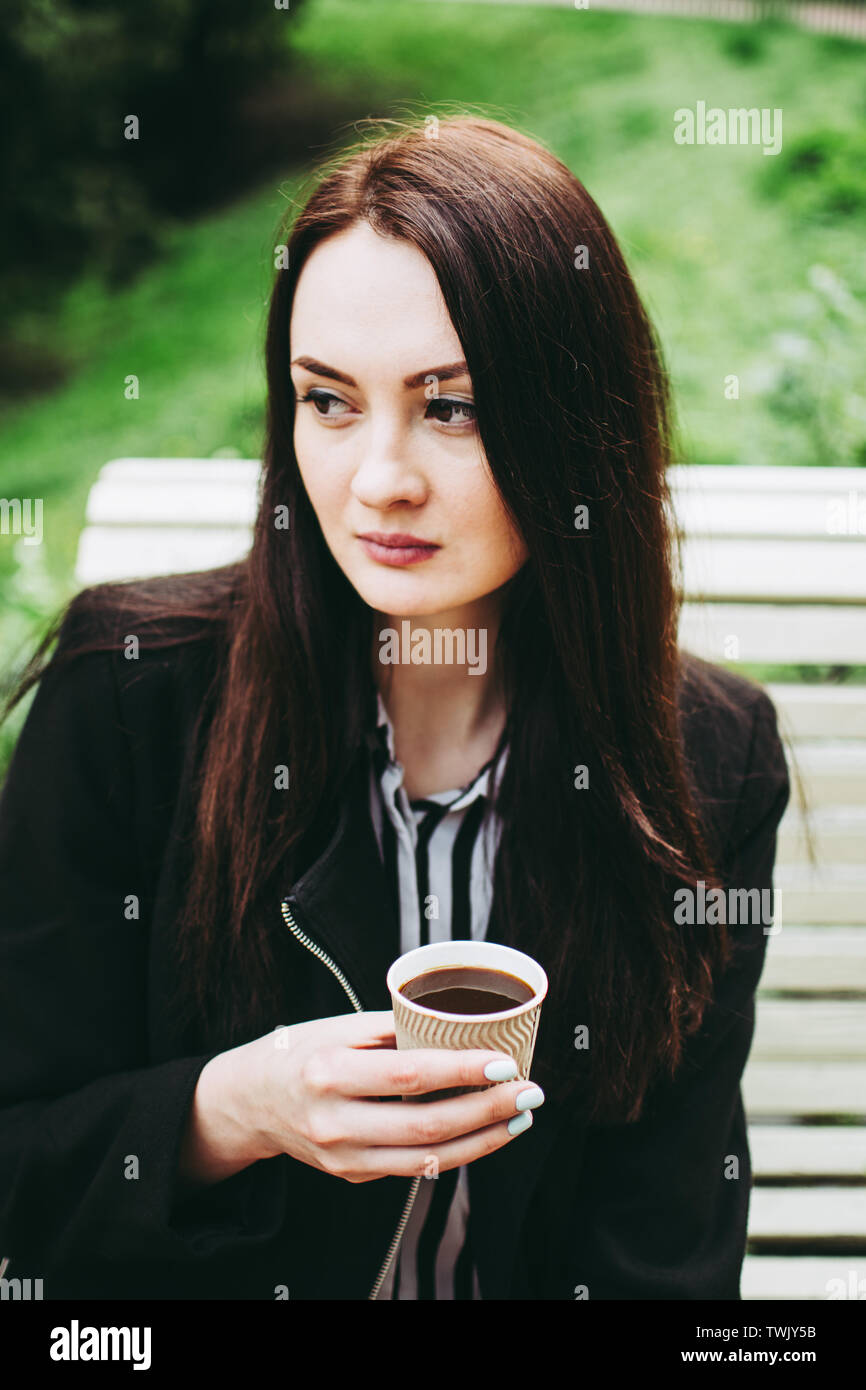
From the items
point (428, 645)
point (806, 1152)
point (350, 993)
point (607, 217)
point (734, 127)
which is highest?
point (734, 127)

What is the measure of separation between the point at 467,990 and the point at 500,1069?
0.11m

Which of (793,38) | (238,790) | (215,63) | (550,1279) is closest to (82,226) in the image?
(215,63)

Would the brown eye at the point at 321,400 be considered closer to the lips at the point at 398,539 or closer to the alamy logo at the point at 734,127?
the lips at the point at 398,539

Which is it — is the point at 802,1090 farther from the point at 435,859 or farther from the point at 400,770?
the point at 400,770

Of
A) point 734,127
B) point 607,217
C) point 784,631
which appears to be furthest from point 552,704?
point 734,127

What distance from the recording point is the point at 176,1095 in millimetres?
1569

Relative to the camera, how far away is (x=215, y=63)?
23.9 ft

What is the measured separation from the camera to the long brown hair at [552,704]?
1.56m

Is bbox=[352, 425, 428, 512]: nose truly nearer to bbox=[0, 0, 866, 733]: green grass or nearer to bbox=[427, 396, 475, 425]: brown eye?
bbox=[427, 396, 475, 425]: brown eye

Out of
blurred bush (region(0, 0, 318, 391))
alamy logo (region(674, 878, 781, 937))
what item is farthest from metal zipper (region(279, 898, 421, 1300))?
blurred bush (region(0, 0, 318, 391))

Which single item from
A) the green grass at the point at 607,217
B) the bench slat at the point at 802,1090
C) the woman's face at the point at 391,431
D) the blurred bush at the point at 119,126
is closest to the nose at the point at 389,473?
the woman's face at the point at 391,431

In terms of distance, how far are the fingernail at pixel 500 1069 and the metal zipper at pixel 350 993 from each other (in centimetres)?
43
